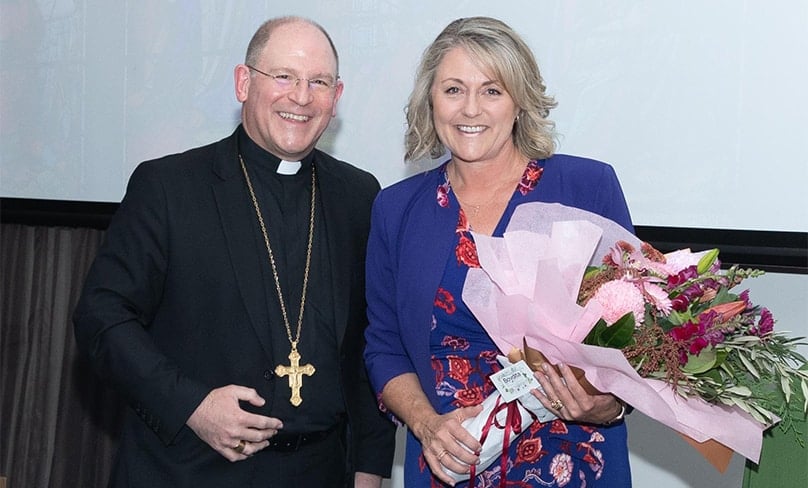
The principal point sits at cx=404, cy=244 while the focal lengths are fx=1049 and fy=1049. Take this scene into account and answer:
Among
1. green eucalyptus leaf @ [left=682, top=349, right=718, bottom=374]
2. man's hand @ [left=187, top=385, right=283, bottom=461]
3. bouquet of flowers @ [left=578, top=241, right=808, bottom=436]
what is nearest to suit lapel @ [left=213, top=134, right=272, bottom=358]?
man's hand @ [left=187, top=385, right=283, bottom=461]

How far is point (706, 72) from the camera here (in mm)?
3105

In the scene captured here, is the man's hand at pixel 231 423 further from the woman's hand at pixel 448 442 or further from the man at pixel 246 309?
the woman's hand at pixel 448 442

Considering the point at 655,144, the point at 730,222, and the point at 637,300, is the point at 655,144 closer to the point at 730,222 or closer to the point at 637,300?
the point at 730,222

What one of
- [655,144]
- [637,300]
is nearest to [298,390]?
[637,300]

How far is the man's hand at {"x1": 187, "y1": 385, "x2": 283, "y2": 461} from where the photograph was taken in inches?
92.0

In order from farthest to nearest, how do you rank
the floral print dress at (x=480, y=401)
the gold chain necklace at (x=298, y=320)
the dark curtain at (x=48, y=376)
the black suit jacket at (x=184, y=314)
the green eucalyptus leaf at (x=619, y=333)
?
the dark curtain at (x=48, y=376), the gold chain necklace at (x=298, y=320), the black suit jacket at (x=184, y=314), the floral print dress at (x=480, y=401), the green eucalyptus leaf at (x=619, y=333)

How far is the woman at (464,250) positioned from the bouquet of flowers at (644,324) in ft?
0.77

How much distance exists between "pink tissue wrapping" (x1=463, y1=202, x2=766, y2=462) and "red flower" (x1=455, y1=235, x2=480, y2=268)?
192 mm

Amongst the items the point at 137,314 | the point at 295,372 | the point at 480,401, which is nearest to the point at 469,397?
the point at 480,401

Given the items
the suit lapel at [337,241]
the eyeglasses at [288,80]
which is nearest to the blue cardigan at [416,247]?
the suit lapel at [337,241]

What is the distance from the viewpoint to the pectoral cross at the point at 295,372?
252 cm

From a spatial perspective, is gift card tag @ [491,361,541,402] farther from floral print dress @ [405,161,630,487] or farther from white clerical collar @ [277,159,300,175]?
white clerical collar @ [277,159,300,175]

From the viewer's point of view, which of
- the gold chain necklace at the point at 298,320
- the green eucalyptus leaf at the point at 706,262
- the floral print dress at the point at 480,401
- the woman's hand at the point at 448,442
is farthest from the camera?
the gold chain necklace at the point at 298,320

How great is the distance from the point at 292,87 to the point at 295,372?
702 mm
